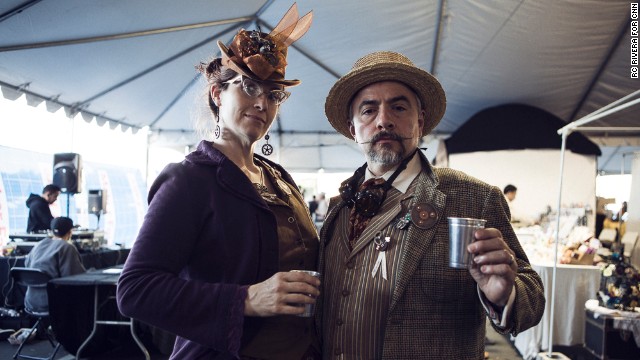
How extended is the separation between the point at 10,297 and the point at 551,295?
616 cm

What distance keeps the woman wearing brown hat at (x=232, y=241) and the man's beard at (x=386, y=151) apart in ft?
1.15

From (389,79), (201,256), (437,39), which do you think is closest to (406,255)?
(201,256)

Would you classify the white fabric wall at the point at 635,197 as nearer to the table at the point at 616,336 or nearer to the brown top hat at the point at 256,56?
the table at the point at 616,336

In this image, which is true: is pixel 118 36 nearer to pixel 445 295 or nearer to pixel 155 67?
pixel 155 67

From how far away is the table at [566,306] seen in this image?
495cm

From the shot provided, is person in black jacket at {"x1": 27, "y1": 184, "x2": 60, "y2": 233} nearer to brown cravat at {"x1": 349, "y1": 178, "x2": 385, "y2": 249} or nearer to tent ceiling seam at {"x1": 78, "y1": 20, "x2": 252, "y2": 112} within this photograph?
tent ceiling seam at {"x1": 78, "y1": 20, "x2": 252, "y2": 112}

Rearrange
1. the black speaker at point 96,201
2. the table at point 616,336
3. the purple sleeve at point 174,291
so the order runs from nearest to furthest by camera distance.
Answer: the purple sleeve at point 174,291 < the table at point 616,336 < the black speaker at point 96,201

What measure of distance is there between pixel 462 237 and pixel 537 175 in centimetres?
817

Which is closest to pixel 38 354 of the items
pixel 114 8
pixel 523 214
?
pixel 114 8

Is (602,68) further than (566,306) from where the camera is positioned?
Yes

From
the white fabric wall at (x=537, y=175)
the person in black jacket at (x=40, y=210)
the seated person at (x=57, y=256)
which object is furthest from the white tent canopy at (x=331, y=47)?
the seated person at (x=57, y=256)

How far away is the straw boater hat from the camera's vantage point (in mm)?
1751

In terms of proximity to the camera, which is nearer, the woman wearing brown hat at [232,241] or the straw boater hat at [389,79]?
the woman wearing brown hat at [232,241]

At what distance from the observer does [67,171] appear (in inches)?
281
